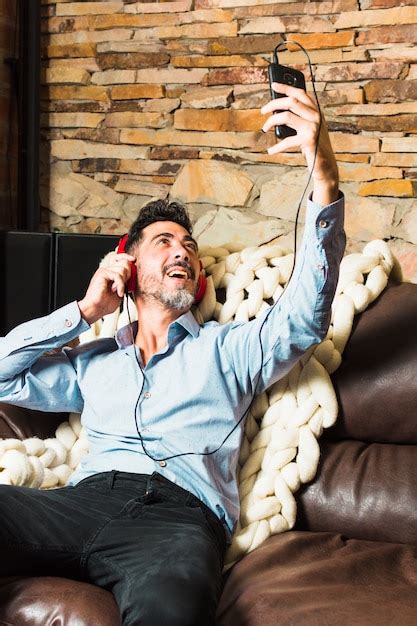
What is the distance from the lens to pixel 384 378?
6.05 ft

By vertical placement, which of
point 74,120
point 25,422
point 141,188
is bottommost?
point 25,422

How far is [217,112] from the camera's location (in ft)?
10.6

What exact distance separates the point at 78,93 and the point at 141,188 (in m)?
0.43

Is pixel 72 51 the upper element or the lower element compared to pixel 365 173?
upper

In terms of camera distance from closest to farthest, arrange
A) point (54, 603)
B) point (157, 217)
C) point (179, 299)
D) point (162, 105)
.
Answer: point (54, 603), point (179, 299), point (157, 217), point (162, 105)

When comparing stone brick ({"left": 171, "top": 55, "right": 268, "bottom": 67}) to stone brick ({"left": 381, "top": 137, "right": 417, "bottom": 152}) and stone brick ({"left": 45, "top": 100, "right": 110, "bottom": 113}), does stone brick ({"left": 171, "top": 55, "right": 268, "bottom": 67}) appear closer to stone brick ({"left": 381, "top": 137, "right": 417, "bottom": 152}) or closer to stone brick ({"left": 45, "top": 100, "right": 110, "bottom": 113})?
stone brick ({"left": 45, "top": 100, "right": 110, "bottom": 113})

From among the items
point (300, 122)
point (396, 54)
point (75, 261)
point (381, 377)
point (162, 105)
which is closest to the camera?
point (300, 122)

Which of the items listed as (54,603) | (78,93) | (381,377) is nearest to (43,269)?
(78,93)

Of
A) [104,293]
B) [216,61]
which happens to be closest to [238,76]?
[216,61]

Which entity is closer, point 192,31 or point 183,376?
point 183,376

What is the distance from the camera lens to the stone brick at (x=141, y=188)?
11.1 ft

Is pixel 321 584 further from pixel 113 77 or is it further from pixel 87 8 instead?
pixel 87 8

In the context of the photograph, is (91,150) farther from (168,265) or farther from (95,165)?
(168,265)

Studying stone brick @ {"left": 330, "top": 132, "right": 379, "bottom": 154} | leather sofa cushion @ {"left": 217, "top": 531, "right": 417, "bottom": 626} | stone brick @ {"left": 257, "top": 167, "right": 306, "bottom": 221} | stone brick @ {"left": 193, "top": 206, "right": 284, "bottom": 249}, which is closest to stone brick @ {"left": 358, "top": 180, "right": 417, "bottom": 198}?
stone brick @ {"left": 330, "top": 132, "right": 379, "bottom": 154}
